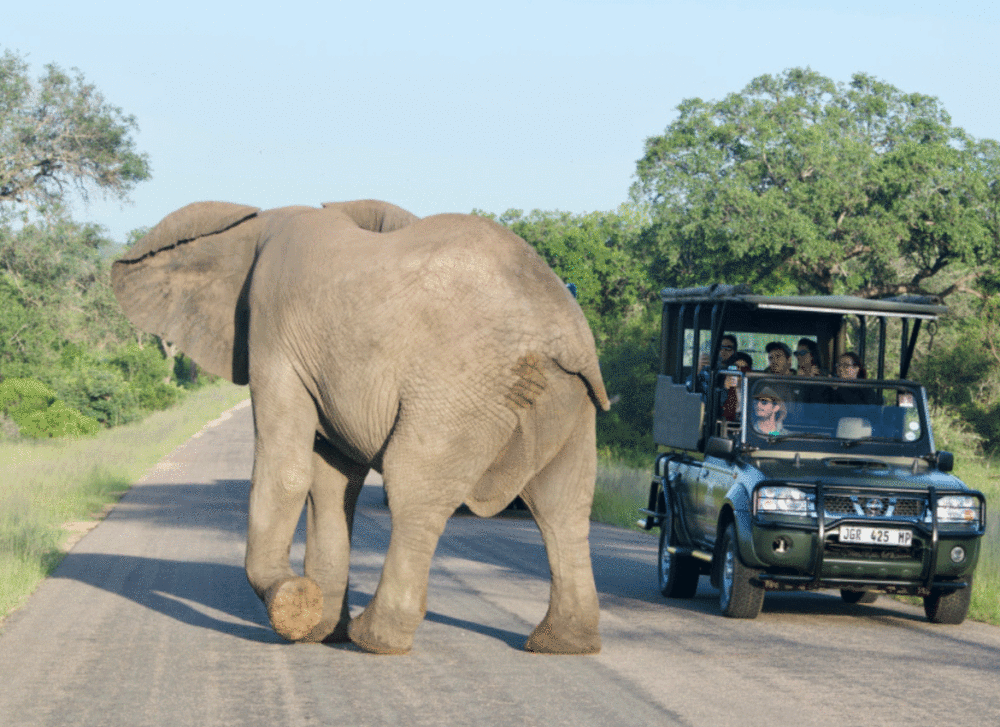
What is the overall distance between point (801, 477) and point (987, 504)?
9.35 m

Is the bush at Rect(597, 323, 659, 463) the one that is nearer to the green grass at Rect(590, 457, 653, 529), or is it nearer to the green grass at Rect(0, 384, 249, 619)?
the green grass at Rect(590, 457, 653, 529)

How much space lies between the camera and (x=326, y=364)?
8.58m

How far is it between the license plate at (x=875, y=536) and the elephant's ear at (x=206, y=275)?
4.53m

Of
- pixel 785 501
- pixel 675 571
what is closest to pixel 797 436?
pixel 785 501

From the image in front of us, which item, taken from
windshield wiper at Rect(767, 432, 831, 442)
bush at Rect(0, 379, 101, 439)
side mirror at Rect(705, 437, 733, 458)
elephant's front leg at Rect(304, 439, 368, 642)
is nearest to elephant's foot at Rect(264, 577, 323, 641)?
elephant's front leg at Rect(304, 439, 368, 642)

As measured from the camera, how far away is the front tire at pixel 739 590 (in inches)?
425

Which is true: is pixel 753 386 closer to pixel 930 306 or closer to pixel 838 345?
pixel 930 306

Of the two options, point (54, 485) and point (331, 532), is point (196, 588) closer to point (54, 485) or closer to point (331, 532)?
point (331, 532)

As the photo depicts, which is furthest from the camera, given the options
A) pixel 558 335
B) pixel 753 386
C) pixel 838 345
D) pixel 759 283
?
pixel 759 283

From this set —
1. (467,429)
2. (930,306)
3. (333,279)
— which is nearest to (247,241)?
(333,279)

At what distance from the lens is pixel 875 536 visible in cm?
1057

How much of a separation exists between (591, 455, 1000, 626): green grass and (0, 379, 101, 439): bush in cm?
1592

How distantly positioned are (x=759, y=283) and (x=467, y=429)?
30.9 meters

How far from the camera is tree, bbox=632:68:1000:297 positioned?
3566cm
